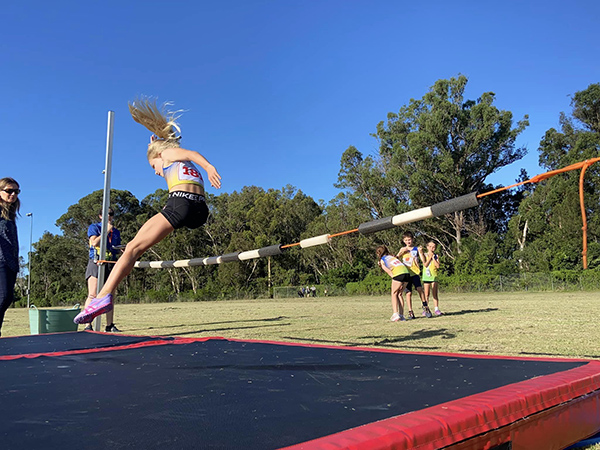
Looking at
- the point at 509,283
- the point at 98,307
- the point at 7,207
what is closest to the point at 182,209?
the point at 98,307

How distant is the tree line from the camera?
27.7m

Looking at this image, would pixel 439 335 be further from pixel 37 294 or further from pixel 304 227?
pixel 37 294

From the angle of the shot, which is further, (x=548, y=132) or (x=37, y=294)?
(x=37, y=294)

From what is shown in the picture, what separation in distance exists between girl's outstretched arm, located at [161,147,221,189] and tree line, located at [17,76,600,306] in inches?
987

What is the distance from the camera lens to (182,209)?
9.81 feet

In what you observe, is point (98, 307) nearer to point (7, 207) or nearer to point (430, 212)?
point (7, 207)

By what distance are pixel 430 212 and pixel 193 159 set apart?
1.75 meters

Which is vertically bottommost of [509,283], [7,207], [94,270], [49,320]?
[509,283]

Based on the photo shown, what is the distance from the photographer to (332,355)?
2.80m

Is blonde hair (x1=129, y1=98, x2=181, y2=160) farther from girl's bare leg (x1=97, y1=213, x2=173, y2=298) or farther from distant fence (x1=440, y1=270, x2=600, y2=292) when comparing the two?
distant fence (x1=440, y1=270, x2=600, y2=292)

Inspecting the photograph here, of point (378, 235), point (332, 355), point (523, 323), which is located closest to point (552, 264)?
point (378, 235)

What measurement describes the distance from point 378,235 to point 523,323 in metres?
27.4

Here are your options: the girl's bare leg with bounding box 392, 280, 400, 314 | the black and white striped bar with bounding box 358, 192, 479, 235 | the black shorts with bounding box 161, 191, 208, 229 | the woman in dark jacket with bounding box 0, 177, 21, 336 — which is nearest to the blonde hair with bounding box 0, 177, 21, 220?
the woman in dark jacket with bounding box 0, 177, 21, 336

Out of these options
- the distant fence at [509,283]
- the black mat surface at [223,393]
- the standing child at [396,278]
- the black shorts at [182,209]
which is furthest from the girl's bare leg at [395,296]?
the distant fence at [509,283]
